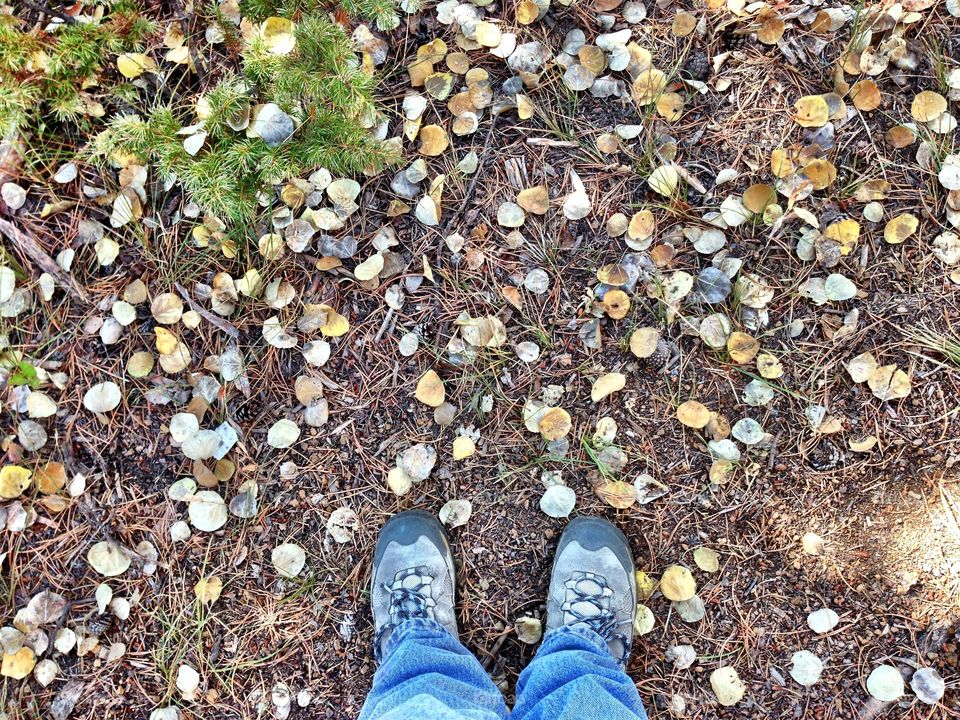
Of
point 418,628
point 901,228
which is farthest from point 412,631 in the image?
point 901,228

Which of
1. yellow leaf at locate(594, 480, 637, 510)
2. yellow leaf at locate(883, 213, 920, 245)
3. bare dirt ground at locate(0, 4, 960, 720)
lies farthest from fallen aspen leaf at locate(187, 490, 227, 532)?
yellow leaf at locate(883, 213, 920, 245)

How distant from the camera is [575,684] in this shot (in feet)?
5.44

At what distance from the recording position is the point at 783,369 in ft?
6.11

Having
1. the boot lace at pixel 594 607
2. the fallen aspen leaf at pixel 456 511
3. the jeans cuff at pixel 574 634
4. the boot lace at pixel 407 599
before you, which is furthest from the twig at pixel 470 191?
the jeans cuff at pixel 574 634

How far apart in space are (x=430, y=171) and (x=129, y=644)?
1.65 m

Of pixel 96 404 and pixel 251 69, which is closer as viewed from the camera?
pixel 251 69

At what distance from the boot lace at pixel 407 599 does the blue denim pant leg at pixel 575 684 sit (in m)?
0.33

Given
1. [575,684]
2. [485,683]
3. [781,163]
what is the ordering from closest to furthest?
[575,684] → [485,683] → [781,163]

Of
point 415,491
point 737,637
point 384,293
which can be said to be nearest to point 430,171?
point 384,293

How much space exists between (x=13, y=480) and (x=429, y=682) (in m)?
1.34

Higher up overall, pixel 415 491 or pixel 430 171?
pixel 430 171

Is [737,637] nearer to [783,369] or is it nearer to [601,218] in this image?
[783,369]

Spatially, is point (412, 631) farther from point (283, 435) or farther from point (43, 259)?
point (43, 259)

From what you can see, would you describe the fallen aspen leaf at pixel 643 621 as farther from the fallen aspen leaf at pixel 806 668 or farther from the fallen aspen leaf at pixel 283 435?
the fallen aspen leaf at pixel 283 435
